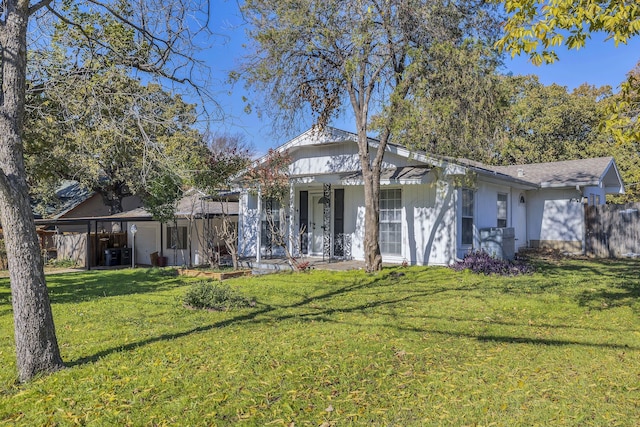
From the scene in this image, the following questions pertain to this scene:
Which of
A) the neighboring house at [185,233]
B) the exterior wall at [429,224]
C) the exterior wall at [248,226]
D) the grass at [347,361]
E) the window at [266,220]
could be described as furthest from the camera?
the neighboring house at [185,233]

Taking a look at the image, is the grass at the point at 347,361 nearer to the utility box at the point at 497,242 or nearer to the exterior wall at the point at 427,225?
the utility box at the point at 497,242

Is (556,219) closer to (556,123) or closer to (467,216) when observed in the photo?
(467,216)

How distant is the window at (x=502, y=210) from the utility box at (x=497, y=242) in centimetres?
250

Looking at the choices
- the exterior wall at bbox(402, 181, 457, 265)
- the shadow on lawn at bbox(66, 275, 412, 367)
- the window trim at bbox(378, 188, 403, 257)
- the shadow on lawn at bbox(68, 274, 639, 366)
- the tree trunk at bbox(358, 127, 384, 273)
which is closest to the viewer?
the shadow on lawn at bbox(66, 275, 412, 367)

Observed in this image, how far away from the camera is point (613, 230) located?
54.6 ft

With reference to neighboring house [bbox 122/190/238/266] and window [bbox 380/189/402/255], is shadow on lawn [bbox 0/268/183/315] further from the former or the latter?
window [bbox 380/189/402/255]

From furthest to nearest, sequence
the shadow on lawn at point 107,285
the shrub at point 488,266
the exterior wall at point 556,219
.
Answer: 1. the exterior wall at point 556,219
2. the shrub at point 488,266
3. the shadow on lawn at point 107,285

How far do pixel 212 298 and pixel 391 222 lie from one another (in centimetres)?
721

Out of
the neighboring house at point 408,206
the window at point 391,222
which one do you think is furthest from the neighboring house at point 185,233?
the window at point 391,222

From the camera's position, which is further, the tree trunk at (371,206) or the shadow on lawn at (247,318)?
the tree trunk at (371,206)

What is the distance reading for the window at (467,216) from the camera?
43.4 ft

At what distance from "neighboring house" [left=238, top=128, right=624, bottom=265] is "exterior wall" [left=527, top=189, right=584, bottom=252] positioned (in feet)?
0.12

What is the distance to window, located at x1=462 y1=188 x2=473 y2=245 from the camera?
1322 centimetres

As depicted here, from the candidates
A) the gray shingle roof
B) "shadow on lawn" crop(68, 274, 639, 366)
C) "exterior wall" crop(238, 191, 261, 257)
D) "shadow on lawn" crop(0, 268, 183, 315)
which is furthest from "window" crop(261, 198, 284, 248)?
the gray shingle roof
